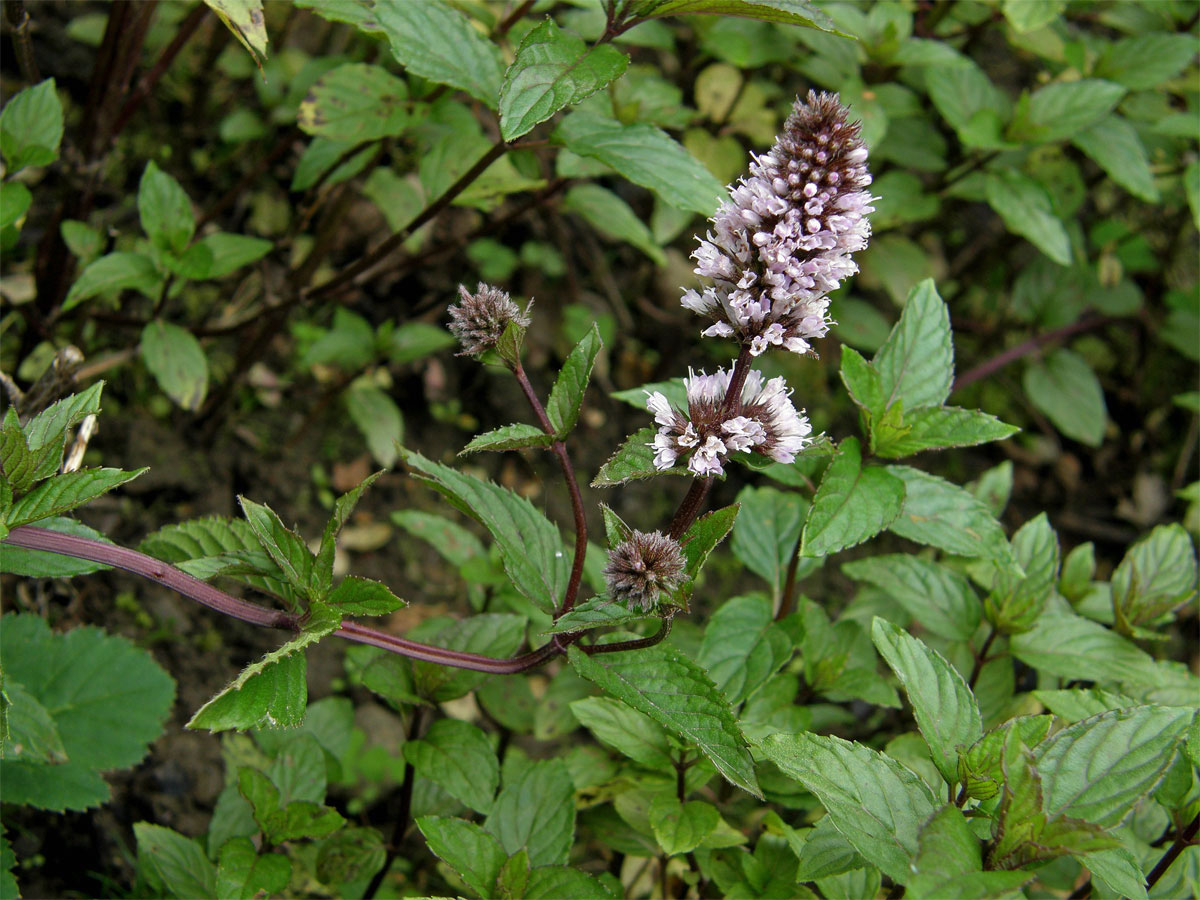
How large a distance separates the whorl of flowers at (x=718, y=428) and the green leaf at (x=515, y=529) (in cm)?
38

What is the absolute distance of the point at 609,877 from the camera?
203 centimetres

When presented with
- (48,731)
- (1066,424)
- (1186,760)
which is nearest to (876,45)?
(1066,424)

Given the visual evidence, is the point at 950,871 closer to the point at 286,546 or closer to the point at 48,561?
the point at 286,546

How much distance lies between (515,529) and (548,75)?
922 millimetres

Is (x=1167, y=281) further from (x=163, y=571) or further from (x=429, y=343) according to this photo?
(x=163, y=571)

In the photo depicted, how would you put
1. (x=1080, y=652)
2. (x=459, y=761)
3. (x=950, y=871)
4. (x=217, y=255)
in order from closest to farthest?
(x=950, y=871) → (x=459, y=761) → (x=1080, y=652) → (x=217, y=255)

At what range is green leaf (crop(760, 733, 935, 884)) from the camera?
1.47 meters

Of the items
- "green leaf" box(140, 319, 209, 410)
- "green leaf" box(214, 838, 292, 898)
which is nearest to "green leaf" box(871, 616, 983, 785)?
"green leaf" box(214, 838, 292, 898)

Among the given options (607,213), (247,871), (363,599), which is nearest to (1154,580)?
(607,213)

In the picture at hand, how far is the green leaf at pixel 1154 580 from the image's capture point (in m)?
2.36

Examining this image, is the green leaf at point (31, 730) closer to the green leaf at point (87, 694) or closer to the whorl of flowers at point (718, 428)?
the green leaf at point (87, 694)

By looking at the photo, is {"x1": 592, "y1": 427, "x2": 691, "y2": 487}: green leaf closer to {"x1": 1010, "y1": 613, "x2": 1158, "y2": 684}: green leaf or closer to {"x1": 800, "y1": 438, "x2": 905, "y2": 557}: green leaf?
{"x1": 800, "y1": 438, "x2": 905, "y2": 557}: green leaf

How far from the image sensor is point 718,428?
1501 millimetres

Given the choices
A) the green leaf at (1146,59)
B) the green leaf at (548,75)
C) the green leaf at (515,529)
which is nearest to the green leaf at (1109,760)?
the green leaf at (515,529)
